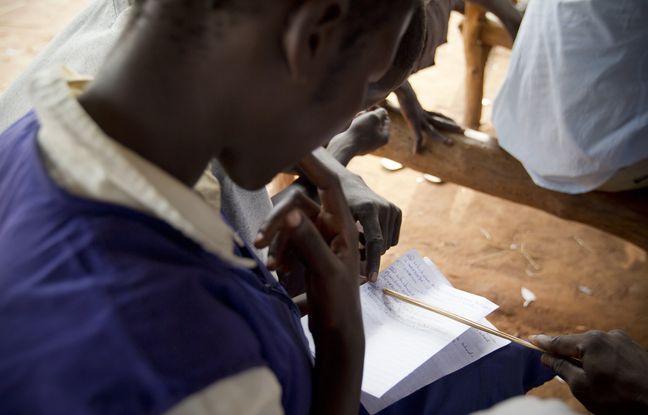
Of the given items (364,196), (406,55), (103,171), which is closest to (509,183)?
(364,196)

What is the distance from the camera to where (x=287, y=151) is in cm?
79

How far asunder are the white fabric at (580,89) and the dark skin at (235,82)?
1.32 metres

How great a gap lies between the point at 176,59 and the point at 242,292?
0.97ft

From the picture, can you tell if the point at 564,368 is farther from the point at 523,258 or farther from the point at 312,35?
the point at 523,258

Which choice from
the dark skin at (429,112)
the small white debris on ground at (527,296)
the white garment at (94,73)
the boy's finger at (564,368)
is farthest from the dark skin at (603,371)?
the small white debris on ground at (527,296)

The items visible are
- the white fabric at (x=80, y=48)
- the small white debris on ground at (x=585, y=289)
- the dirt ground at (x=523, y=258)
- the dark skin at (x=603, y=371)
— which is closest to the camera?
the dark skin at (x=603, y=371)

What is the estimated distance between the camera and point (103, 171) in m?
0.65

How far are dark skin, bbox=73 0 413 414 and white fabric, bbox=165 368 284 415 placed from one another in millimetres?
253

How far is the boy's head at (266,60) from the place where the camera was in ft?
2.15

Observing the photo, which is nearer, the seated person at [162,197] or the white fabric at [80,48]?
the seated person at [162,197]

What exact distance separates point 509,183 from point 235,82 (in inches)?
71.1

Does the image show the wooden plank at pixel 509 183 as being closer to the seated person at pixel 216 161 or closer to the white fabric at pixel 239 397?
the seated person at pixel 216 161

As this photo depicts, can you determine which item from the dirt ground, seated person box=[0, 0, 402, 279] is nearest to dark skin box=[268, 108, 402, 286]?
seated person box=[0, 0, 402, 279]

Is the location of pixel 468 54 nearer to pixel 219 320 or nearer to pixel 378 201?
pixel 378 201
